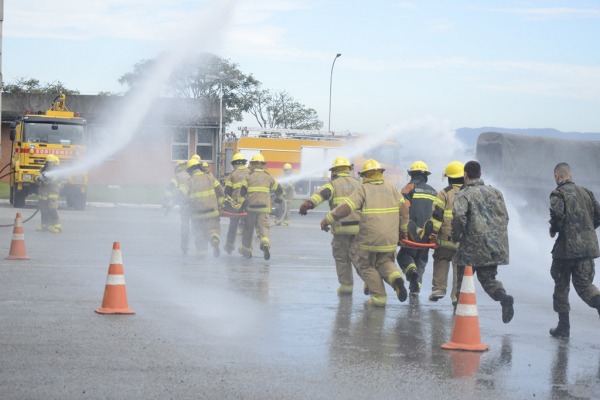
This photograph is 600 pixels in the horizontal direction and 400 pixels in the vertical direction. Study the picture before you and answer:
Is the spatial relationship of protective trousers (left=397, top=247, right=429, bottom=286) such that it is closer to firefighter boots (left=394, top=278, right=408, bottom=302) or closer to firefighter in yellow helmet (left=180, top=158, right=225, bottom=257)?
firefighter boots (left=394, top=278, right=408, bottom=302)

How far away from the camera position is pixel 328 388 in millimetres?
6961

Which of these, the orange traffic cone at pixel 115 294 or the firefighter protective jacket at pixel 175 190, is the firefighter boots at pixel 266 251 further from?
the orange traffic cone at pixel 115 294

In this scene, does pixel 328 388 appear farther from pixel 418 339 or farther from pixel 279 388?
pixel 418 339

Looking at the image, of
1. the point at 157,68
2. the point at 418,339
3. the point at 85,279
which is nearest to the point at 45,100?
the point at 157,68

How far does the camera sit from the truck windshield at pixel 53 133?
3148 cm

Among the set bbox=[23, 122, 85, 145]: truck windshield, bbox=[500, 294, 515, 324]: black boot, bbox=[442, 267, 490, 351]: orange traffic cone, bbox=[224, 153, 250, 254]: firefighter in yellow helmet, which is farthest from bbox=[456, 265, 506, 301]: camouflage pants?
bbox=[23, 122, 85, 145]: truck windshield

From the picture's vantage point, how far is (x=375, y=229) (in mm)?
11383

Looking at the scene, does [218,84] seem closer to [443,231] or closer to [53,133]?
[53,133]

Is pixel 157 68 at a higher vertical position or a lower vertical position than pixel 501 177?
higher

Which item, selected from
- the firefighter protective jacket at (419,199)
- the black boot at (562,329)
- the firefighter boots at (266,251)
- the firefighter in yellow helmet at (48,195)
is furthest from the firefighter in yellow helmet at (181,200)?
the black boot at (562,329)

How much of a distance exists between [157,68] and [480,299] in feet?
42.5

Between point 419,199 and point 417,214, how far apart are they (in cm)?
21

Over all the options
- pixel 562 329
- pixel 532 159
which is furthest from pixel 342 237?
pixel 532 159

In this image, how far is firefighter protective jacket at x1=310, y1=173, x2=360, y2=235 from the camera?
12383mm
